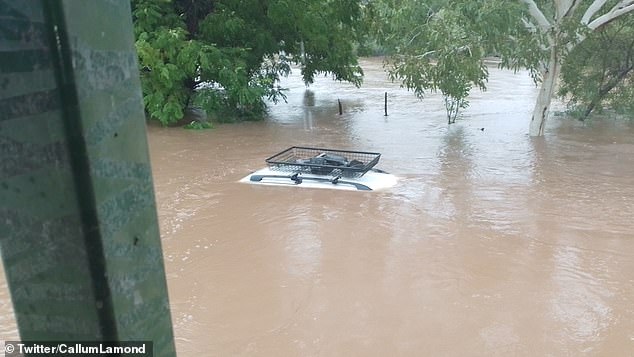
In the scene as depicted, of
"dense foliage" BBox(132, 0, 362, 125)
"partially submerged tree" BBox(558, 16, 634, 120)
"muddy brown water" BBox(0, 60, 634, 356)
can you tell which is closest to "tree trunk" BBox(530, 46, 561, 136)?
"muddy brown water" BBox(0, 60, 634, 356)

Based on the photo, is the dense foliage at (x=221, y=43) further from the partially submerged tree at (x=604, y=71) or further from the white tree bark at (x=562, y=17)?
the partially submerged tree at (x=604, y=71)

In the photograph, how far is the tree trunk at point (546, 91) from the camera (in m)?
11.2

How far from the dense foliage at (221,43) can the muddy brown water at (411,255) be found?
206cm

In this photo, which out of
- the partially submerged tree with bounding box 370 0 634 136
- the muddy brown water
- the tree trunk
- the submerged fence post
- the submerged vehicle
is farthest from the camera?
the tree trunk

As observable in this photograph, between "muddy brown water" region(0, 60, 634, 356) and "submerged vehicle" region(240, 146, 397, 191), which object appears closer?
"muddy brown water" region(0, 60, 634, 356)

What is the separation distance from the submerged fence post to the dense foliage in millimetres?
11091

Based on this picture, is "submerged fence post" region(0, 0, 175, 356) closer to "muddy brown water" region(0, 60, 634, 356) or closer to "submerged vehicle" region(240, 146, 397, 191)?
"muddy brown water" region(0, 60, 634, 356)

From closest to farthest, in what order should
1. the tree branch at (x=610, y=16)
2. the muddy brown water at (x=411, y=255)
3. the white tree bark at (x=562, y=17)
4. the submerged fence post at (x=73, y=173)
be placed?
the submerged fence post at (x=73, y=173)
the muddy brown water at (x=411, y=255)
the tree branch at (x=610, y=16)
the white tree bark at (x=562, y=17)

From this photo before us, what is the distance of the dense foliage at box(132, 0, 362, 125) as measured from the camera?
11.7 metres

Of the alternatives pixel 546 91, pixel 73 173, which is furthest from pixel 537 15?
pixel 73 173

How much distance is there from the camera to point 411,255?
5.60 m

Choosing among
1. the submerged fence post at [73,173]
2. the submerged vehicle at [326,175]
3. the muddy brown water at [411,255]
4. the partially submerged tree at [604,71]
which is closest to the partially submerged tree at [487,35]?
the partially submerged tree at [604,71]

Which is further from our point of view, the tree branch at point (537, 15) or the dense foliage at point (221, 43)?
the dense foliage at point (221, 43)

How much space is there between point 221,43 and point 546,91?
7414 millimetres
